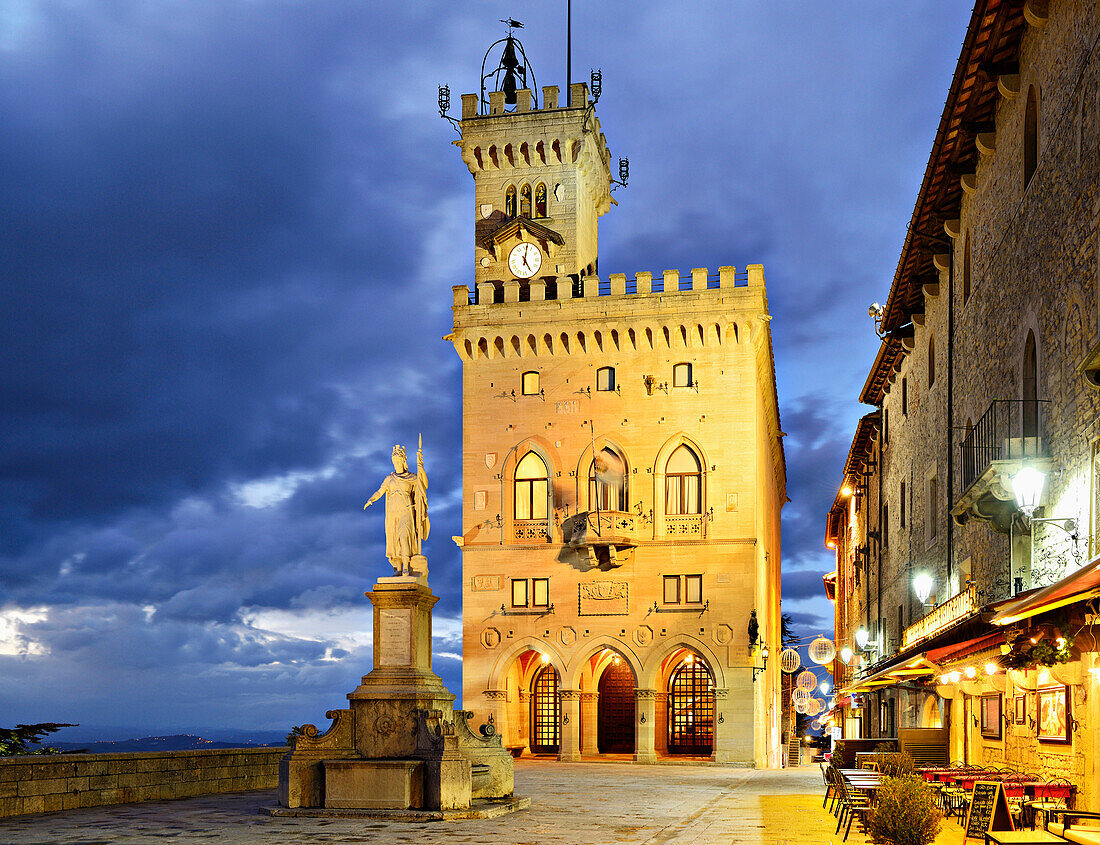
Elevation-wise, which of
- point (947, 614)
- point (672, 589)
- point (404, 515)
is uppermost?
point (404, 515)

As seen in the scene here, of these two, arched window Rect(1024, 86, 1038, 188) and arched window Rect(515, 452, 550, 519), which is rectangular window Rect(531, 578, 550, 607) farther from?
arched window Rect(1024, 86, 1038, 188)

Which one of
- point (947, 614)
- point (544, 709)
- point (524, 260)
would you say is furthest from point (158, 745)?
point (947, 614)

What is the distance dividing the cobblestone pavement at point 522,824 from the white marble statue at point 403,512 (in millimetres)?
4454

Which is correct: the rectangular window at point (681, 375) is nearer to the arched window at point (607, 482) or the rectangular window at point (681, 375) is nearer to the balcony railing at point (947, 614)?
the arched window at point (607, 482)

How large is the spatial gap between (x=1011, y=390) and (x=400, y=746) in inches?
434

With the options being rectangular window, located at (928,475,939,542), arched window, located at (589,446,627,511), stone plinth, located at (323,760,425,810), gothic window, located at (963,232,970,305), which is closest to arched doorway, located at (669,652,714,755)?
arched window, located at (589,446,627,511)

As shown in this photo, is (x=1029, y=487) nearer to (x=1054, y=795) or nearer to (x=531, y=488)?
(x=1054, y=795)

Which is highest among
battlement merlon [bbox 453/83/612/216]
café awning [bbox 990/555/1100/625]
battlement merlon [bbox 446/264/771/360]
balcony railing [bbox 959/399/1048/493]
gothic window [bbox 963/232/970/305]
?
battlement merlon [bbox 453/83/612/216]

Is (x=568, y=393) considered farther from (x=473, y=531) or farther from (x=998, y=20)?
(x=998, y=20)

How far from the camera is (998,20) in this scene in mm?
17328

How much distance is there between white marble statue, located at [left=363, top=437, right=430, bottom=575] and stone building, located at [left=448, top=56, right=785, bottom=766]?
74.5ft

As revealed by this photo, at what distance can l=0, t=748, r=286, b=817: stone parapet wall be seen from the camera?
16.8 meters

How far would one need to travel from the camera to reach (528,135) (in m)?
48.6

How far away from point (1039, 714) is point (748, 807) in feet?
19.5
